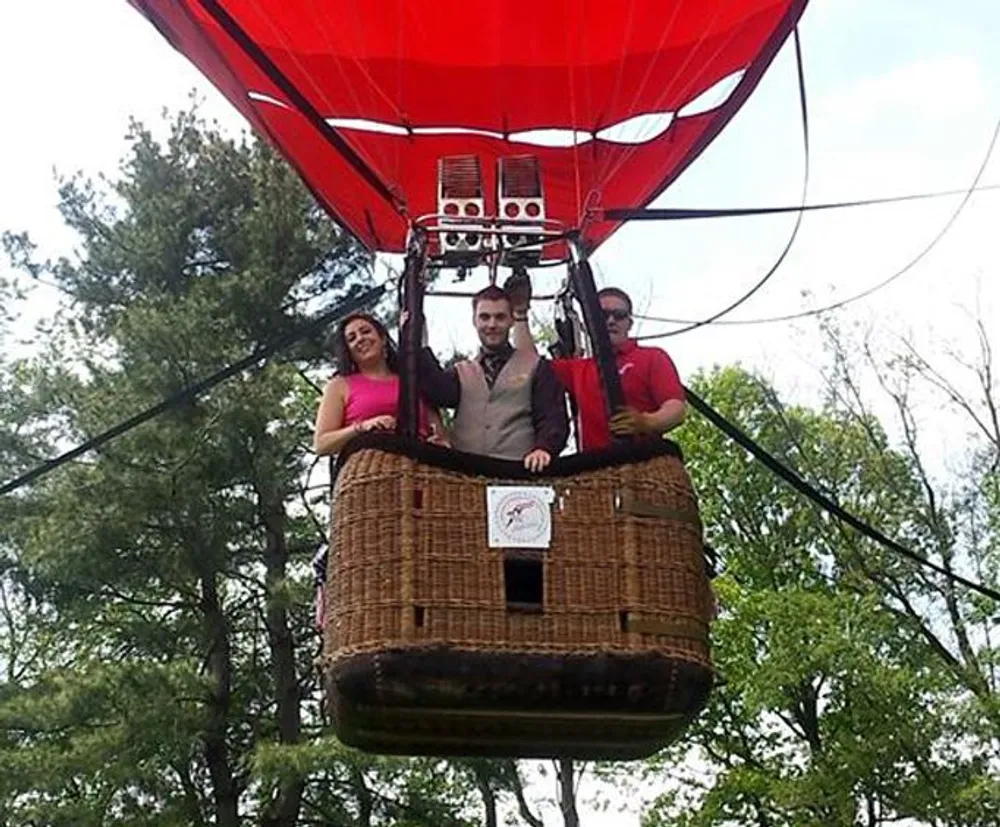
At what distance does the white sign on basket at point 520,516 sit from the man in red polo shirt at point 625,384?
0.79 ft

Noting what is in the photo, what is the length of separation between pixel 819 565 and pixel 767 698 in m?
2.44

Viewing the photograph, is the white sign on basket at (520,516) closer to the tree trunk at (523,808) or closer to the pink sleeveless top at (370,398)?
the pink sleeveless top at (370,398)

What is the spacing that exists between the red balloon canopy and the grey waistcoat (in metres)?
0.70

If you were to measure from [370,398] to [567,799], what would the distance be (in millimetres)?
12201

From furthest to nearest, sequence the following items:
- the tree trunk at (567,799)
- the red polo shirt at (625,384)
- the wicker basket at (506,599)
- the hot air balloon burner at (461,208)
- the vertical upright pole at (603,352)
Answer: the tree trunk at (567,799) < the hot air balloon burner at (461,208) < the red polo shirt at (625,384) < the vertical upright pole at (603,352) < the wicker basket at (506,599)

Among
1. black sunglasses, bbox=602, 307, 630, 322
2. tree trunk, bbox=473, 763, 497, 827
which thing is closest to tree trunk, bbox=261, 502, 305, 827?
tree trunk, bbox=473, 763, 497, 827

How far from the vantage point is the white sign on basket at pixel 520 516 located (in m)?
2.91

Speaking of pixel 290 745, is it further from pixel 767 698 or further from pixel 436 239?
pixel 436 239

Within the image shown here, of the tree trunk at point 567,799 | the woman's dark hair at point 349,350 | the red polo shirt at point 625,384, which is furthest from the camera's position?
the tree trunk at point 567,799

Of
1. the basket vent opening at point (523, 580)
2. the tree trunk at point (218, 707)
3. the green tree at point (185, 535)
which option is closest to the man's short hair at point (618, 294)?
the basket vent opening at point (523, 580)

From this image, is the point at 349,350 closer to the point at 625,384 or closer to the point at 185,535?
the point at 625,384

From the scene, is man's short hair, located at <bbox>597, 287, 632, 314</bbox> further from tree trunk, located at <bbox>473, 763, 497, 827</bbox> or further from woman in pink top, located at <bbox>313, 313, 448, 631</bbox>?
tree trunk, located at <bbox>473, 763, 497, 827</bbox>

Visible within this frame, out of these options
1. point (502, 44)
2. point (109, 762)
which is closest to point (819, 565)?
point (109, 762)

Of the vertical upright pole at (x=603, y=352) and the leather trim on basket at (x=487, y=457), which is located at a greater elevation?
the vertical upright pole at (x=603, y=352)
